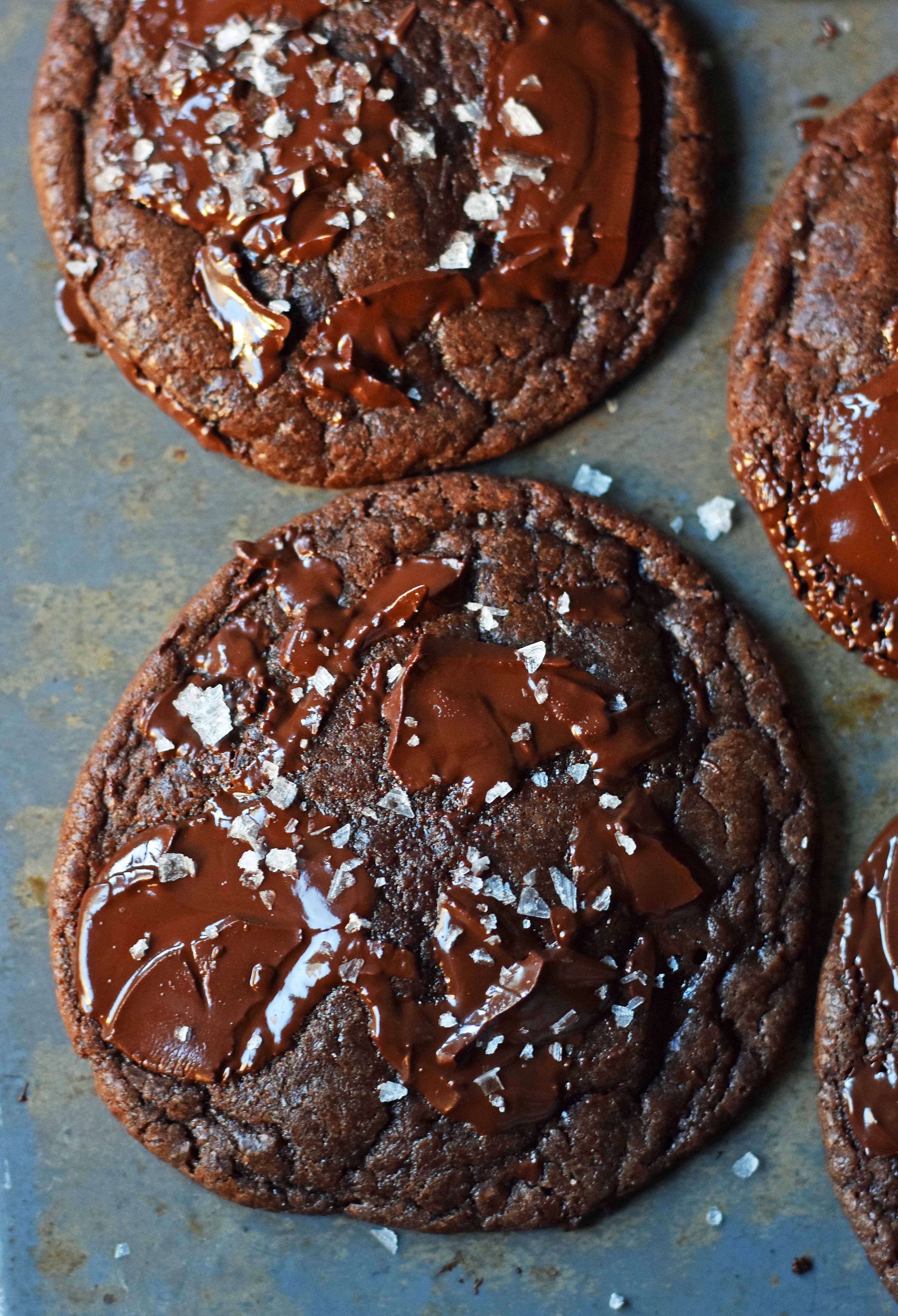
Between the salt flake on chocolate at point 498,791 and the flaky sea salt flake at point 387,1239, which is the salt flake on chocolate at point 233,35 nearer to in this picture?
the salt flake on chocolate at point 498,791

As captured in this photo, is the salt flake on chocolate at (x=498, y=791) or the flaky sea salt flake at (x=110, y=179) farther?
the flaky sea salt flake at (x=110, y=179)

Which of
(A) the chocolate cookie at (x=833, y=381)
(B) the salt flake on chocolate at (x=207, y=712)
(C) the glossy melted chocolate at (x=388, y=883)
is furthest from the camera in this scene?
(A) the chocolate cookie at (x=833, y=381)

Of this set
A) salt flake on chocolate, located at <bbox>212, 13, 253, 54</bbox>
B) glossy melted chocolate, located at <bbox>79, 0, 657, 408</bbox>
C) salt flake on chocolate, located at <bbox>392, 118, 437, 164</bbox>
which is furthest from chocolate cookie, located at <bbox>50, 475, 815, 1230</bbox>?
salt flake on chocolate, located at <bbox>212, 13, 253, 54</bbox>

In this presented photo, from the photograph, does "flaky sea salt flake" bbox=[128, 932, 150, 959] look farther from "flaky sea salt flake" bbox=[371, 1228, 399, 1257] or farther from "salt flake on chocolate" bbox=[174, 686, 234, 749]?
"flaky sea salt flake" bbox=[371, 1228, 399, 1257]

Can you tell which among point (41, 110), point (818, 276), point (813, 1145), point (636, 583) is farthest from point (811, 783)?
point (41, 110)

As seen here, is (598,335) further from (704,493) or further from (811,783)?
(811,783)

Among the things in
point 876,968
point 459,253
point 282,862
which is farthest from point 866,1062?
point 459,253

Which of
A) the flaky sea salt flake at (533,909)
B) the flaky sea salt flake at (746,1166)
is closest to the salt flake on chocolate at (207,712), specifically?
the flaky sea salt flake at (533,909)

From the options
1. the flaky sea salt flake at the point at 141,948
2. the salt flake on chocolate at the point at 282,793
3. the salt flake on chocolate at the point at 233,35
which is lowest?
the flaky sea salt flake at the point at 141,948
